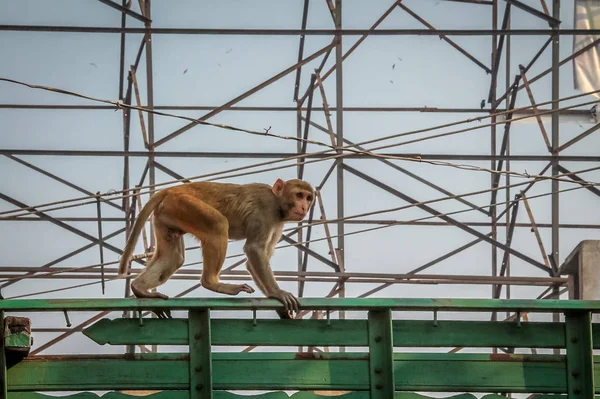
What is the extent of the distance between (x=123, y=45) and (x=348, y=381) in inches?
534

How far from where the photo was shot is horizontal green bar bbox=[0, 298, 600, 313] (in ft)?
37.0

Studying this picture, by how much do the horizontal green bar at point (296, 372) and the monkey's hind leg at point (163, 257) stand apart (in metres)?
2.04

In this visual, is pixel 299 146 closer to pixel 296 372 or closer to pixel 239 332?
pixel 239 332

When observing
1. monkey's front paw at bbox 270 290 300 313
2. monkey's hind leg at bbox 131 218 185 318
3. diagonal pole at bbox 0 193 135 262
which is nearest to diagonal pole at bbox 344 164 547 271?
diagonal pole at bbox 0 193 135 262

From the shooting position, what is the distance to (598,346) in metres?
11.7

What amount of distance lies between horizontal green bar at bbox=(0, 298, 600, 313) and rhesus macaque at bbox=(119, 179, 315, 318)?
1.57m

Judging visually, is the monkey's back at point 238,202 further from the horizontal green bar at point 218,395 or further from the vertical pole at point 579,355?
the vertical pole at point 579,355

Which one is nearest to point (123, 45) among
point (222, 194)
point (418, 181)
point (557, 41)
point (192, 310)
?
point (418, 181)

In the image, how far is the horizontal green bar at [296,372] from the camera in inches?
444

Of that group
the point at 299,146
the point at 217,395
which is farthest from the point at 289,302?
the point at 299,146

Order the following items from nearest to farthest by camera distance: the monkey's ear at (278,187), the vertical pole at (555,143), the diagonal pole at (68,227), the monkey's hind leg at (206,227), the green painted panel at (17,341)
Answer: the green painted panel at (17,341), the monkey's hind leg at (206,227), the monkey's ear at (278,187), the vertical pole at (555,143), the diagonal pole at (68,227)

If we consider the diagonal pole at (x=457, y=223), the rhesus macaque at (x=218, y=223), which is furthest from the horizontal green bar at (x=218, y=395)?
the diagonal pole at (x=457, y=223)

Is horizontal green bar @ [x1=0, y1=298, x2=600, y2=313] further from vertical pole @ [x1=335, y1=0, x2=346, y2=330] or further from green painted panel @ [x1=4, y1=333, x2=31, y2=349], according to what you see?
vertical pole @ [x1=335, y1=0, x2=346, y2=330]

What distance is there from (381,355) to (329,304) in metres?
0.57
